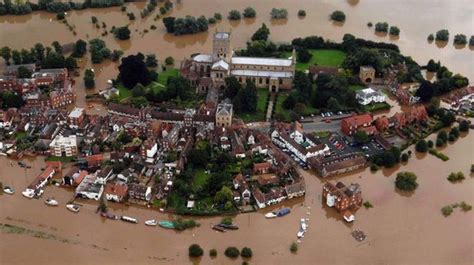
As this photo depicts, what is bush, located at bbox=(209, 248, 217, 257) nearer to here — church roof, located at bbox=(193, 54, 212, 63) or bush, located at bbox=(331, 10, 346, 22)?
church roof, located at bbox=(193, 54, 212, 63)

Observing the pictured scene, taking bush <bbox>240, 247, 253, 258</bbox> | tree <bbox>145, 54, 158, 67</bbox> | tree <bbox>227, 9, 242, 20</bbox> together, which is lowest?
bush <bbox>240, 247, 253, 258</bbox>

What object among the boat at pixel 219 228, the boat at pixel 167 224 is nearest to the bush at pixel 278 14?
the boat at pixel 219 228

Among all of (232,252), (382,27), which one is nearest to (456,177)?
(232,252)

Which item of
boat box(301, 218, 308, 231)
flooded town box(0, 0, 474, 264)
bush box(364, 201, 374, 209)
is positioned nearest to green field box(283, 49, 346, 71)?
flooded town box(0, 0, 474, 264)

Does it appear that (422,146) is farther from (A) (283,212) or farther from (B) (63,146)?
(B) (63,146)

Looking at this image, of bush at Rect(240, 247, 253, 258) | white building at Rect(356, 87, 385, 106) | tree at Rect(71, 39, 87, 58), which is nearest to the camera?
bush at Rect(240, 247, 253, 258)

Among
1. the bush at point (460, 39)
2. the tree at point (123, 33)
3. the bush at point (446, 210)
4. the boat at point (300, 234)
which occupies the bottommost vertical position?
the boat at point (300, 234)

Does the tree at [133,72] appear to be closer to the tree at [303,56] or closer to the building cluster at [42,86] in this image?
the building cluster at [42,86]
